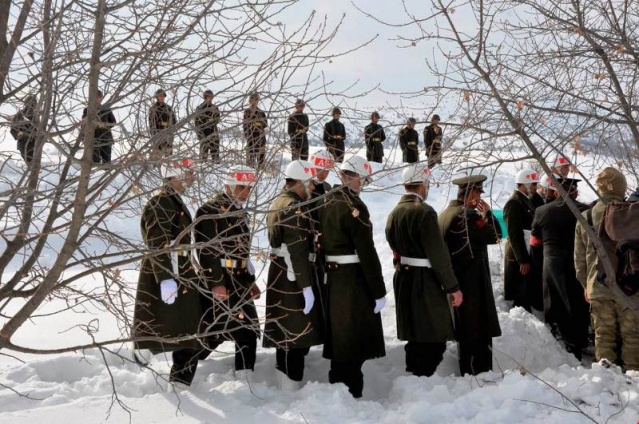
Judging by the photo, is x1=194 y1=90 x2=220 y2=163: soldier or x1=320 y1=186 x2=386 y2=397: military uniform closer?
x1=194 y1=90 x2=220 y2=163: soldier

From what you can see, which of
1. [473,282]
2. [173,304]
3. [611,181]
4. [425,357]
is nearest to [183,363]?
[173,304]

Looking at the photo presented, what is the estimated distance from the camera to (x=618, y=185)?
5.66m

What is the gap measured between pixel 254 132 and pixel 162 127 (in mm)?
450

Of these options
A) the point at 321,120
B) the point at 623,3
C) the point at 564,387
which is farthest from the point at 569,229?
the point at 321,120

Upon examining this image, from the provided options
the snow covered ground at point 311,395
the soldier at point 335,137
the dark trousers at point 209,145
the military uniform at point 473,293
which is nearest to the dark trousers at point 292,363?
the snow covered ground at point 311,395

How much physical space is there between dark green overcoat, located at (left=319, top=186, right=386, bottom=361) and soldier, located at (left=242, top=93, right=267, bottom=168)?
7.14 feet

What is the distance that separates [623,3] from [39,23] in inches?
132

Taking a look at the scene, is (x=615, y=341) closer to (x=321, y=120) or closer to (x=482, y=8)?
(x=482, y=8)

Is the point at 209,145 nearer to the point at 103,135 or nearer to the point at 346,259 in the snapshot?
the point at 103,135

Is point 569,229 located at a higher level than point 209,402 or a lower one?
higher

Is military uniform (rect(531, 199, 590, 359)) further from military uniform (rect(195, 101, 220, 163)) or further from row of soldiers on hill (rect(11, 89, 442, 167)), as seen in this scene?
military uniform (rect(195, 101, 220, 163))

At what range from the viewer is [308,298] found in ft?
18.9

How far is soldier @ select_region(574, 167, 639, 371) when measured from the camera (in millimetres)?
5688

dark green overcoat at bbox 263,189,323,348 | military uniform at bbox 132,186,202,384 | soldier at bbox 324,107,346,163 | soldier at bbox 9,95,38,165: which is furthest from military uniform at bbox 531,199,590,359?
soldier at bbox 9,95,38,165
